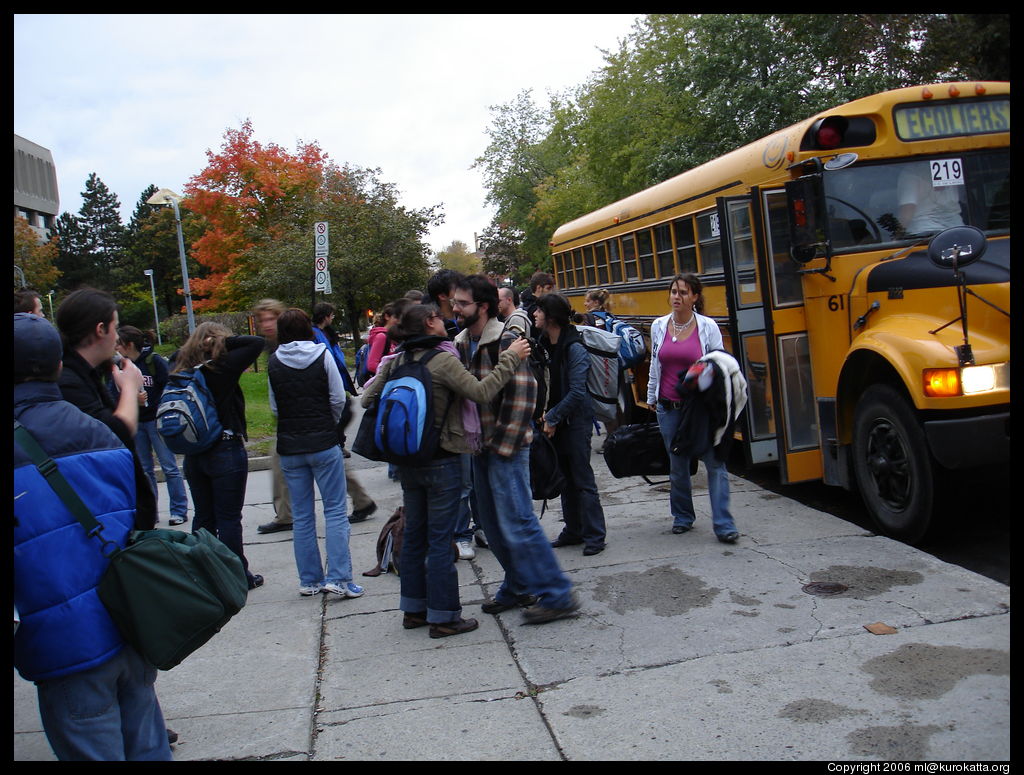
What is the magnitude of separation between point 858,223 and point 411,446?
3.71 meters

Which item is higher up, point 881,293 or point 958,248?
point 958,248

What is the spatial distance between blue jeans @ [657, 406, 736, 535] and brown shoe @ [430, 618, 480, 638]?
6.53ft

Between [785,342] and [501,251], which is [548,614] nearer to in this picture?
[785,342]

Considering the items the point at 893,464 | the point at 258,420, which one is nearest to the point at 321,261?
the point at 258,420

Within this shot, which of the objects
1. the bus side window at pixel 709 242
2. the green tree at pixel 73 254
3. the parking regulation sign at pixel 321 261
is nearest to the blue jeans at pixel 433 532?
the bus side window at pixel 709 242

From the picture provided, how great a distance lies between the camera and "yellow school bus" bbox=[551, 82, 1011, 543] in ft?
16.9

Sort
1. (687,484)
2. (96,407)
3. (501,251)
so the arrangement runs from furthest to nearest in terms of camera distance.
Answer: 1. (501,251)
2. (687,484)
3. (96,407)

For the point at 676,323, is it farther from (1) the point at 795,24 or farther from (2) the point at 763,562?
(1) the point at 795,24

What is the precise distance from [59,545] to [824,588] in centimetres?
390

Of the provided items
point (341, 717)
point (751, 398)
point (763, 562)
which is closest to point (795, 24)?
point (751, 398)

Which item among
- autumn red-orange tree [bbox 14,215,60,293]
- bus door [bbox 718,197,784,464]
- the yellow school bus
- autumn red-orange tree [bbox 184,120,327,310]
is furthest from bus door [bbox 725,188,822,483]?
autumn red-orange tree [bbox 14,215,60,293]

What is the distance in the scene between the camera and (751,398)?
723 cm

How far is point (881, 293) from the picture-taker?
5906 millimetres

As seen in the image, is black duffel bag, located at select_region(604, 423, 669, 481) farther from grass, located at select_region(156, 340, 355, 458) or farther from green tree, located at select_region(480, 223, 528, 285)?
green tree, located at select_region(480, 223, 528, 285)
